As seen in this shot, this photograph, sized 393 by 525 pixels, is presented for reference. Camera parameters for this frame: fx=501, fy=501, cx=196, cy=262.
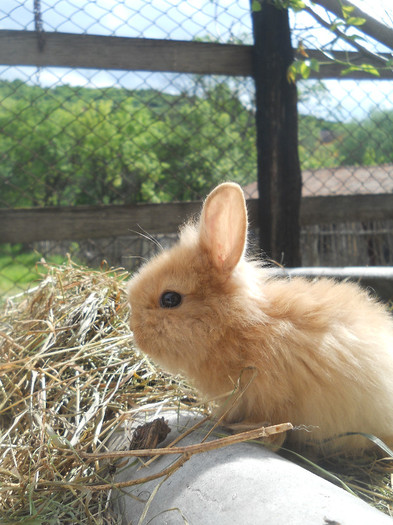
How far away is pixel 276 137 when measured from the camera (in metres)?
3.40

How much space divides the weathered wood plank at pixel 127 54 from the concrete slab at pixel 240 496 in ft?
8.52

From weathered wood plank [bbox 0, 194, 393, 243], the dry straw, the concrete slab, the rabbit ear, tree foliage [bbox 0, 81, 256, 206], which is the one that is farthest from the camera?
tree foliage [bbox 0, 81, 256, 206]

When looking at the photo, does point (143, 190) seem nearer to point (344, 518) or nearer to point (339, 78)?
point (339, 78)

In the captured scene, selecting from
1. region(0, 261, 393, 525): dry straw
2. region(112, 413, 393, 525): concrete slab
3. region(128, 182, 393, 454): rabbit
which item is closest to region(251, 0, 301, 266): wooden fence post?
region(0, 261, 393, 525): dry straw

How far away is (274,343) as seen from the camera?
1.56 meters

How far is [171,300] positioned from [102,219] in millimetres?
1855

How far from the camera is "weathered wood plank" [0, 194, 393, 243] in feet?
10.8

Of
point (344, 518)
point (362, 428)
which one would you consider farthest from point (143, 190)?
point (344, 518)

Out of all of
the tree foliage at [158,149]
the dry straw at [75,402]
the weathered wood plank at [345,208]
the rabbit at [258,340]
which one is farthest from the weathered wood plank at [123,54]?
the rabbit at [258,340]

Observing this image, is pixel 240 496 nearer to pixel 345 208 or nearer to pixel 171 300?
pixel 171 300

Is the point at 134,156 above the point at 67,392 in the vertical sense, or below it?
above

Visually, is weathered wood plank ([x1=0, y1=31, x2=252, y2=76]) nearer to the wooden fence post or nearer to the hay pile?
the wooden fence post

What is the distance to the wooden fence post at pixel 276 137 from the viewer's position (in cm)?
336

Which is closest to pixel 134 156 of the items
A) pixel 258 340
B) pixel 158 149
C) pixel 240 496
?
pixel 158 149
